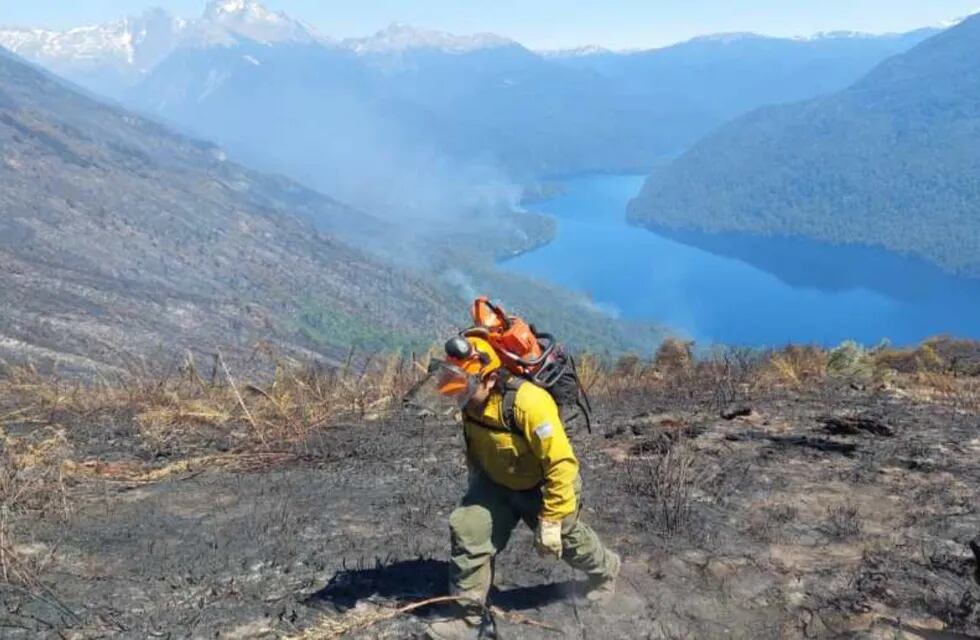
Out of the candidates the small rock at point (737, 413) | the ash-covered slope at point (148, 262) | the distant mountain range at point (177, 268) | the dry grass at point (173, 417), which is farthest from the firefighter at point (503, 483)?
the distant mountain range at point (177, 268)

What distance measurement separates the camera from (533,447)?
3.76 m

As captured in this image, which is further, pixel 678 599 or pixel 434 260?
pixel 434 260

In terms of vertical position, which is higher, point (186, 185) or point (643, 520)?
point (643, 520)

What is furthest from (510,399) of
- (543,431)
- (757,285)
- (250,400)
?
(757,285)

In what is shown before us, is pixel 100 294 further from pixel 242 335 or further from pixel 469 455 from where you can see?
pixel 469 455

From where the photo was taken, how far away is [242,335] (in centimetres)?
7875

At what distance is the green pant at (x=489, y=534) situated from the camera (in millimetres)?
4059

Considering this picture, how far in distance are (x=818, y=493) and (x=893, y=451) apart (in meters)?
1.23

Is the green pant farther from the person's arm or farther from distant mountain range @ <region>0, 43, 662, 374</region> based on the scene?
distant mountain range @ <region>0, 43, 662, 374</region>

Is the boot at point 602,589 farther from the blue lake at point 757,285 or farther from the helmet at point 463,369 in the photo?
the blue lake at point 757,285

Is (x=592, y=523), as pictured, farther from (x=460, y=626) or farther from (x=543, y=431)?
(x=543, y=431)

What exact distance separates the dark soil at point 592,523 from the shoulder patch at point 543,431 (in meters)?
1.18

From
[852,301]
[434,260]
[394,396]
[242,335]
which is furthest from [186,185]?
[394,396]

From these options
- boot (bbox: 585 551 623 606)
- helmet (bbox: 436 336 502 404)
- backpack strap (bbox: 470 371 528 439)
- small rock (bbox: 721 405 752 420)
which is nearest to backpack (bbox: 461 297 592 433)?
backpack strap (bbox: 470 371 528 439)
